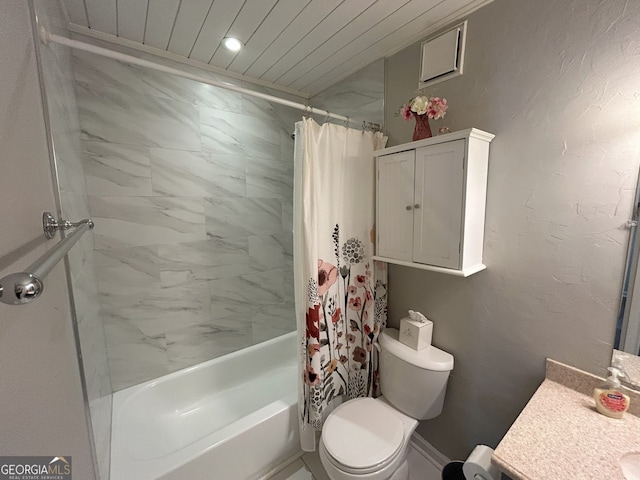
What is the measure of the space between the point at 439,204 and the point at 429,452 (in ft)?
4.88

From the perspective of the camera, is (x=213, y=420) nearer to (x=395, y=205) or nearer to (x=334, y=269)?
(x=334, y=269)

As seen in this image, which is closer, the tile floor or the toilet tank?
the toilet tank

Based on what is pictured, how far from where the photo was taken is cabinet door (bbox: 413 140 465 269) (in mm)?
1124

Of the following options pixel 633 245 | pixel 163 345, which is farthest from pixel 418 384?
pixel 163 345

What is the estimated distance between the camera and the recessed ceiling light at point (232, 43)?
1.44 meters

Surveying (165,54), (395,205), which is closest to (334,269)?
(395,205)

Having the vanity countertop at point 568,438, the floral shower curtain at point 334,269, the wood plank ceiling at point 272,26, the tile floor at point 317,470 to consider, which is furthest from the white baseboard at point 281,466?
the wood plank ceiling at point 272,26

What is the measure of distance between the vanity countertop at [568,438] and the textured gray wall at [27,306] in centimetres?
112

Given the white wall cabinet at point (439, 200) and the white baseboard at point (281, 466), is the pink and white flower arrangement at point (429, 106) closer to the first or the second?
the white wall cabinet at point (439, 200)

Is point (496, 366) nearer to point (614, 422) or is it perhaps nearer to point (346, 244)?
point (614, 422)

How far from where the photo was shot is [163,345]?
1755 millimetres

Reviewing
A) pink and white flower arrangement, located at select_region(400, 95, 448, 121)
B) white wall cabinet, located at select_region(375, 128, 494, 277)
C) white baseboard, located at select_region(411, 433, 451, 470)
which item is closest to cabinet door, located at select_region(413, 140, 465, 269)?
→ white wall cabinet, located at select_region(375, 128, 494, 277)

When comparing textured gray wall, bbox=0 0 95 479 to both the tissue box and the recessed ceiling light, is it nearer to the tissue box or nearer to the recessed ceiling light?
the recessed ceiling light

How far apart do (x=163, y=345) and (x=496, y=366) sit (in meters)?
1.99
